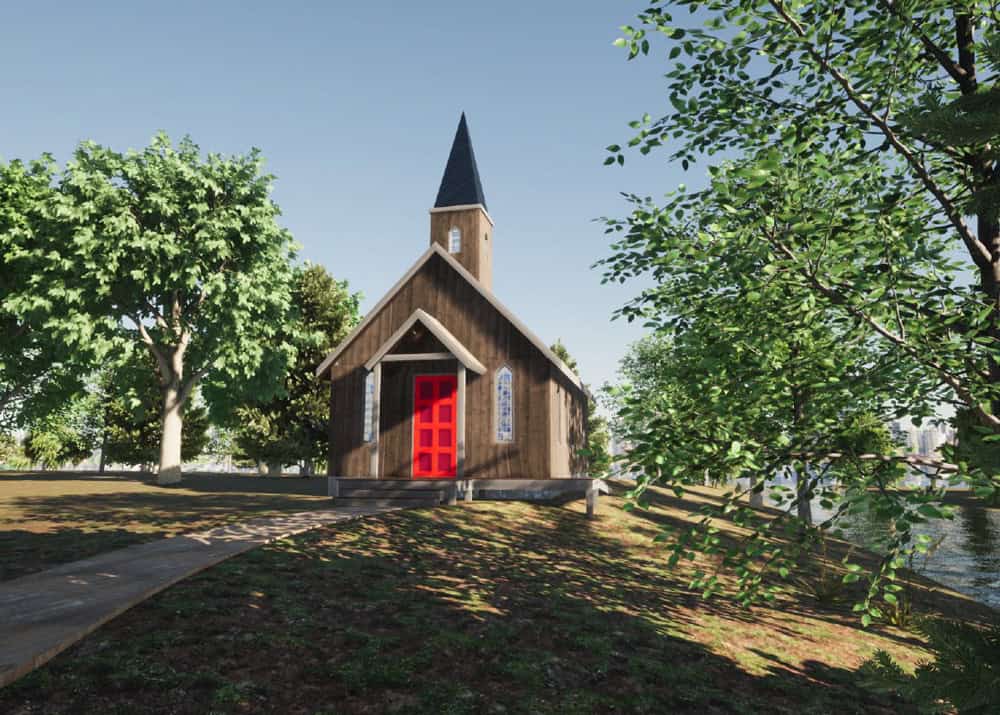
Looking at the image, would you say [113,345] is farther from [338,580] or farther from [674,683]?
[674,683]

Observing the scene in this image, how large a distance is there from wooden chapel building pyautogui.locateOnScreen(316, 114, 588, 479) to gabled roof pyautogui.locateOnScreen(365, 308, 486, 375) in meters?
0.04

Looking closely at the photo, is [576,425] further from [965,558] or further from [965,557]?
[965,557]

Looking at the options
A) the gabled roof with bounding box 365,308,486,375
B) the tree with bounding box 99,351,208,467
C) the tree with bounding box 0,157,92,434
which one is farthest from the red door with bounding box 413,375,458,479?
the tree with bounding box 99,351,208,467

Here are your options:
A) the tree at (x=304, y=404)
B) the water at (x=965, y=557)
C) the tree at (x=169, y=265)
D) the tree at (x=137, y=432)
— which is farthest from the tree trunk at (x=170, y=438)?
the water at (x=965, y=557)

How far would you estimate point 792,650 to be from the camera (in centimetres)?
845

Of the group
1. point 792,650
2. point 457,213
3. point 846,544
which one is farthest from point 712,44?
point 846,544

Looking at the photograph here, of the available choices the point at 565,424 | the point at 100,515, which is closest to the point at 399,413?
the point at 565,424

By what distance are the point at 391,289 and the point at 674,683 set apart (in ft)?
52.0

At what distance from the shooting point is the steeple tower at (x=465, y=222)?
2305cm

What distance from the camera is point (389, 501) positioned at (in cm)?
1755

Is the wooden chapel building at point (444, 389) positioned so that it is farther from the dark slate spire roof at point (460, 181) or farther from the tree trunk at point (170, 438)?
the tree trunk at point (170, 438)

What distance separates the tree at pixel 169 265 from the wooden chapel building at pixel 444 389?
7.11 m

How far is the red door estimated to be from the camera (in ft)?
63.6

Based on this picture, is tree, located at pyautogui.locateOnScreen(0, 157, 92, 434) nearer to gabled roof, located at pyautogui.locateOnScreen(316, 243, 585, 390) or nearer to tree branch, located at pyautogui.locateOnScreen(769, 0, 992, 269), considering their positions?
gabled roof, located at pyautogui.locateOnScreen(316, 243, 585, 390)
